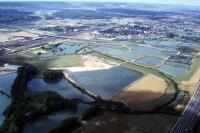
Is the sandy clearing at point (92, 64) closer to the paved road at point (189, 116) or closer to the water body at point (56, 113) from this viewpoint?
the water body at point (56, 113)

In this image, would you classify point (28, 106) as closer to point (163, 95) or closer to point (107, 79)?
point (107, 79)

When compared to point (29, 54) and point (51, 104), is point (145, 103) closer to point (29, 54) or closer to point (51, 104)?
point (51, 104)

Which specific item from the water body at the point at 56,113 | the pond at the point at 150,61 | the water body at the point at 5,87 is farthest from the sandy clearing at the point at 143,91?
the water body at the point at 5,87

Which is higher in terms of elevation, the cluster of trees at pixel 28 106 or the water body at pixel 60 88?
the cluster of trees at pixel 28 106

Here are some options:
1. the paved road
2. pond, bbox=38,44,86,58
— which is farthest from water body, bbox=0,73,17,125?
the paved road

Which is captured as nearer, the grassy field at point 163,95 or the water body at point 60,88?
the grassy field at point 163,95

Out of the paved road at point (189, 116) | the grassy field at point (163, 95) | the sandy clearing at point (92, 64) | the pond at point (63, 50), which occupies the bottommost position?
the paved road at point (189, 116)

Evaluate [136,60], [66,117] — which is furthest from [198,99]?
[136,60]

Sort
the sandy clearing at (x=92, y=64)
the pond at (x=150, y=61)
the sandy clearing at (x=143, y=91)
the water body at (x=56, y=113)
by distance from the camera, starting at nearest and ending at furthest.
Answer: the water body at (x=56, y=113)
the sandy clearing at (x=143, y=91)
the sandy clearing at (x=92, y=64)
the pond at (x=150, y=61)

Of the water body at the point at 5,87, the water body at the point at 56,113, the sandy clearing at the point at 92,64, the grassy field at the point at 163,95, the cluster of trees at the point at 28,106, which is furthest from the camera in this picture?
the sandy clearing at the point at 92,64
